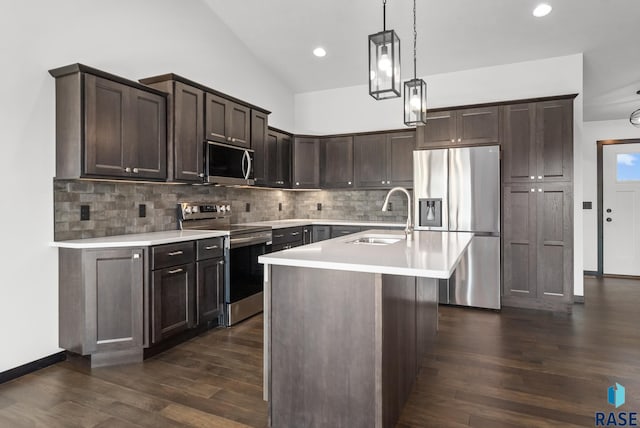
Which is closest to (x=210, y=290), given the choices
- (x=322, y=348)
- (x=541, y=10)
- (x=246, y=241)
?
(x=246, y=241)

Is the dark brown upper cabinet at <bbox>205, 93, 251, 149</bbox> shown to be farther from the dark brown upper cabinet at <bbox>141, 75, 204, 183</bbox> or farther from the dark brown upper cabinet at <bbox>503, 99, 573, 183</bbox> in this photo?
the dark brown upper cabinet at <bbox>503, 99, 573, 183</bbox>

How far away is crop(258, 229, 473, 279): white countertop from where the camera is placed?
158cm

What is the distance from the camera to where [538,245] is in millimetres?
4160

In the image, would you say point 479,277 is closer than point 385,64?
No

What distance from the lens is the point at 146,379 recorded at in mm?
2520

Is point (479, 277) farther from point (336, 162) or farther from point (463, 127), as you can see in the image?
point (336, 162)

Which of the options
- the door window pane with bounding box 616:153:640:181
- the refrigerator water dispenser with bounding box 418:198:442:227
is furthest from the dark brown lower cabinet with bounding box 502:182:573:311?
the door window pane with bounding box 616:153:640:181

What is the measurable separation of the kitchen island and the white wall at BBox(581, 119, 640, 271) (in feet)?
18.1

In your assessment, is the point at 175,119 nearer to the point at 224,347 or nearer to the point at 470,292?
the point at 224,347

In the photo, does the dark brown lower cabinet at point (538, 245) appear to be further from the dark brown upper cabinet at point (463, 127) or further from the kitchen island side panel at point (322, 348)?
the kitchen island side panel at point (322, 348)

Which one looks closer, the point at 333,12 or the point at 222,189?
the point at 333,12

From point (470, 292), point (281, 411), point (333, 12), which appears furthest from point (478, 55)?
point (281, 411)

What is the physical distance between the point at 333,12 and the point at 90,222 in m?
3.28

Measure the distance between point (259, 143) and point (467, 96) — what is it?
Result: 280cm
